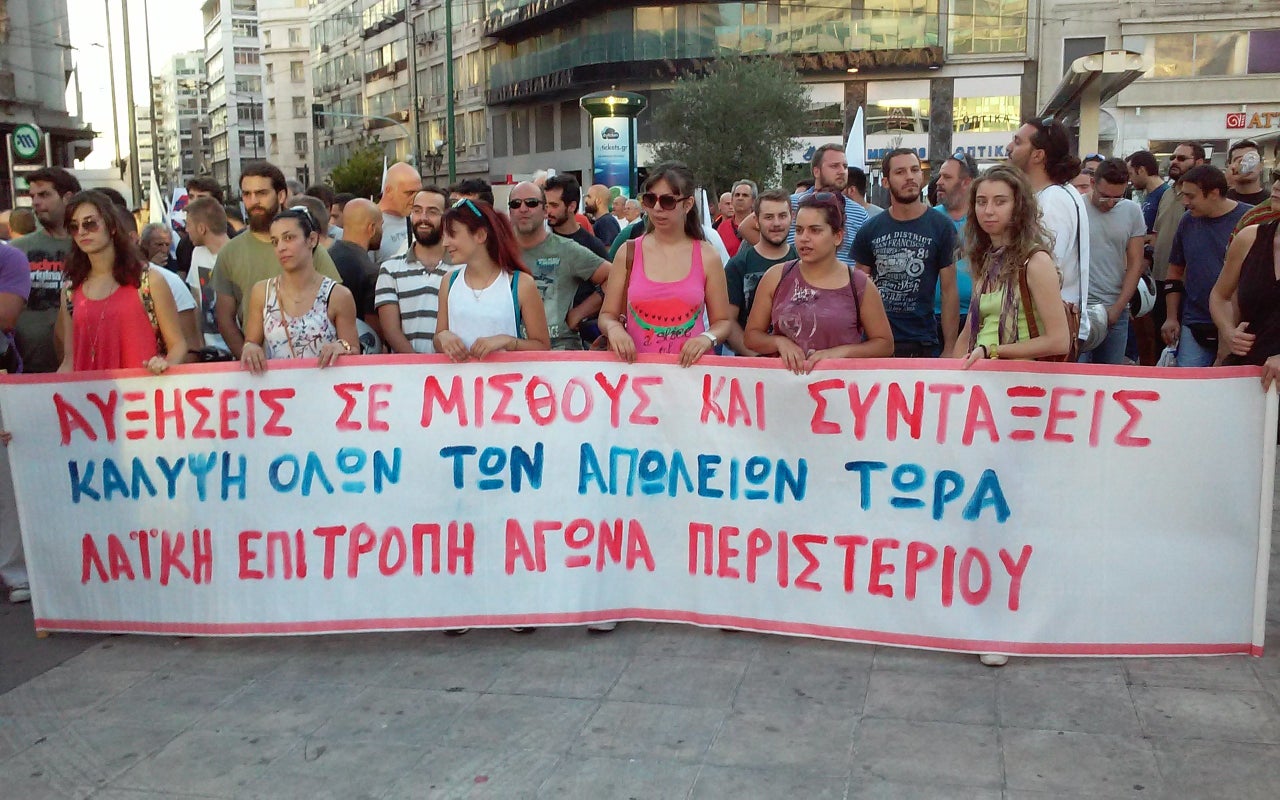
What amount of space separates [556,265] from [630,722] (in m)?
2.57

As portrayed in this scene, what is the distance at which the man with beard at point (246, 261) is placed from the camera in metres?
6.01

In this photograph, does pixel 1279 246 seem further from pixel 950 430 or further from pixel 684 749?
pixel 684 749

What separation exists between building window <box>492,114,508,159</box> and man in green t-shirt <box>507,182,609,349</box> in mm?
52157

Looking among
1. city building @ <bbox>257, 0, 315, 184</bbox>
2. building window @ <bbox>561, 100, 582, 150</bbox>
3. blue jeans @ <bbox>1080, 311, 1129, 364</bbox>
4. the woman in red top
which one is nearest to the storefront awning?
blue jeans @ <bbox>1080, 311, 1129, 364</bbox>

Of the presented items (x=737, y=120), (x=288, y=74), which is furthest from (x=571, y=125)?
(x=288, y=74)

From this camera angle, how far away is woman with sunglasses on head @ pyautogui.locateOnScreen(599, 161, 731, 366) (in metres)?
5.06

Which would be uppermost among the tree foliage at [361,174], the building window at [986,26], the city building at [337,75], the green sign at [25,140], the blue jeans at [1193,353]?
the city building at [337,75]

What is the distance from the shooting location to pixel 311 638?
488 cm

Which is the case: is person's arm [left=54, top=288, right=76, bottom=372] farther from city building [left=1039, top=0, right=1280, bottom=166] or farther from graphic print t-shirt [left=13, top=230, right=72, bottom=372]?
city building [left=1039, top=0, right=1280, bottom=166]

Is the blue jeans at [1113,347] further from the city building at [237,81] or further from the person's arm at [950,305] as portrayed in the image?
the city building at [237,81]

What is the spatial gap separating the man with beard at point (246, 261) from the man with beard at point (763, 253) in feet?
6.70

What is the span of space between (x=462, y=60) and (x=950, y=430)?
59562 mm

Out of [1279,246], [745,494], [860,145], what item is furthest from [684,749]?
[860,145]

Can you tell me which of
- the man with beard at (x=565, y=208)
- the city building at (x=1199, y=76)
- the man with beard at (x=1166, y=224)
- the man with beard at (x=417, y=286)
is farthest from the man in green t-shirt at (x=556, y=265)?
the city building at (x=1199, y=76)
